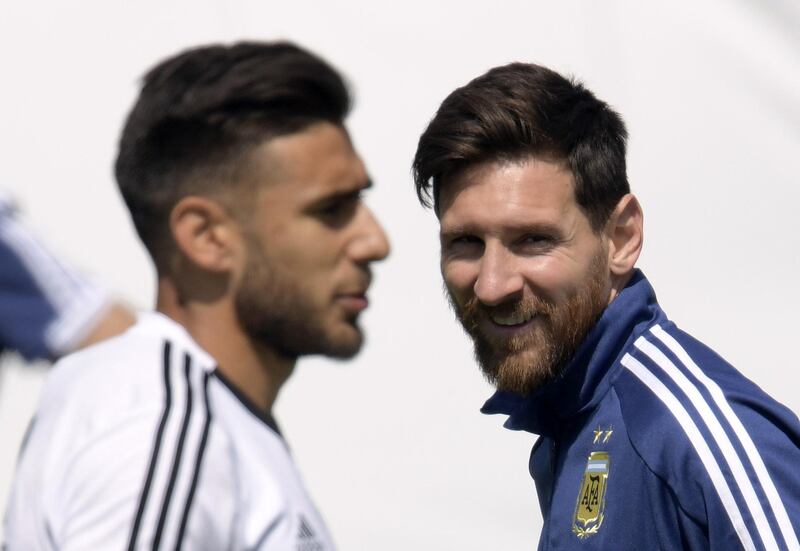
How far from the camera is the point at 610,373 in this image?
2.02m

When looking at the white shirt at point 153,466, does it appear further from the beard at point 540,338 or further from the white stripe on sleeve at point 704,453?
the beard at point 540,338

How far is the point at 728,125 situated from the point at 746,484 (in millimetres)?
1377

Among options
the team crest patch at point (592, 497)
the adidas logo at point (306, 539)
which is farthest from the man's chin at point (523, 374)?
the adidas logo at point (306, 539)

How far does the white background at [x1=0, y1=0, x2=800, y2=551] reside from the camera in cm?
283

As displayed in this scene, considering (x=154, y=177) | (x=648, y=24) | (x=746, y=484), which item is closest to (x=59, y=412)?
(x=154, y=177)

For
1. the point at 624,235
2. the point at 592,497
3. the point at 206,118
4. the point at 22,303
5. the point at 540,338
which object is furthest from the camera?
the point at 624,235

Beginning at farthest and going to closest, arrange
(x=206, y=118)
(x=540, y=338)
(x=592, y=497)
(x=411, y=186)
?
1. (x=411, y=186)
2. (x=540, y=338)
3. (x=592, y=497)
4. (x=206, y=118)

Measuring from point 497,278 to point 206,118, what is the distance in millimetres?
785

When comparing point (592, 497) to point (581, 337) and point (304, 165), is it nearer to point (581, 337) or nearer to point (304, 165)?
point (581, 337)

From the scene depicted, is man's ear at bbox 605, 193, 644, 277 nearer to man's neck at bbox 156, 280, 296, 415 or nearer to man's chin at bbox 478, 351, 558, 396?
man's chin at bbox 478, 351, 558, 396

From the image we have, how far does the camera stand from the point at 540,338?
2.05 m

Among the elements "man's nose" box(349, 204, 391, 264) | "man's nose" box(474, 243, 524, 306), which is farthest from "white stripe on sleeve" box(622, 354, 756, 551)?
"man's nose" box(349, 204, 391, 264)

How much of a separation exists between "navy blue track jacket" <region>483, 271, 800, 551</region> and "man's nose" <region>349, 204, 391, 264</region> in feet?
1.99

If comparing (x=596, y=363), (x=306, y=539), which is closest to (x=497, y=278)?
(x=596, y=363)
